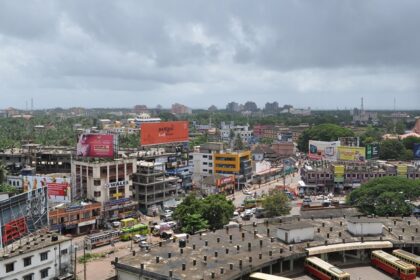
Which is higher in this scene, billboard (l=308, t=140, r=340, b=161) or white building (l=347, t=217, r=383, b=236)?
billboard (l=308, t=140, r=340, b=161)

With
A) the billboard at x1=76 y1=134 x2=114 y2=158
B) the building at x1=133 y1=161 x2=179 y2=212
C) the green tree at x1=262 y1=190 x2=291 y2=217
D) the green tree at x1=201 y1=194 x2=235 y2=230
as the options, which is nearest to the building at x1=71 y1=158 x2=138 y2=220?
the billboard at x1=76 y1=134 x2=114 y2=158

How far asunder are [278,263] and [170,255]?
24.3 ft

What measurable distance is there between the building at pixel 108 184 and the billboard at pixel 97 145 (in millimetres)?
987

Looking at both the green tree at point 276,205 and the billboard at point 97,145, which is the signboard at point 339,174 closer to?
the green tree at point 276,205

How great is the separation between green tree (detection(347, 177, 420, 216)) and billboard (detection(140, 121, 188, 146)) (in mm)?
36343

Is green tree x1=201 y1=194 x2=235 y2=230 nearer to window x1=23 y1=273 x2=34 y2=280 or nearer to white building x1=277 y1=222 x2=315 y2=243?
white building x1=277 y1=222 x2=315 y2=243

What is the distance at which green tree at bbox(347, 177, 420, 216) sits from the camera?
49.5 metres

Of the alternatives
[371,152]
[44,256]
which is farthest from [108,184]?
[371,152]

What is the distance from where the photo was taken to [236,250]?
32406mm

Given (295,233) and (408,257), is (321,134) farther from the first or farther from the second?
(408,257)

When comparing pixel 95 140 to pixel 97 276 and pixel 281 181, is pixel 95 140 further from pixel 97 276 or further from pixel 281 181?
pixel 281 181

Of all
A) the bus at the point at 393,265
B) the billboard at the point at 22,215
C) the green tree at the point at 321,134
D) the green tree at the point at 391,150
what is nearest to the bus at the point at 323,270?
the bus at the point at 393,265

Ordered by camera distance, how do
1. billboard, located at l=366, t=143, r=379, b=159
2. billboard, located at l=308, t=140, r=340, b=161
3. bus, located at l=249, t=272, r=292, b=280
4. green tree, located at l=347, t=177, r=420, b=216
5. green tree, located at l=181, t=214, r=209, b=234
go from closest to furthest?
bus, located at l=249, t=272, r=292, b=280, green tree, located at l=181, t=214, r=209, b=234, green tree, located at l=347, t=177, r=420, b=216, billboard, located at l=366, t=143, r=379, b=159, billboard, located at l=308, t=140, r=340, b=161

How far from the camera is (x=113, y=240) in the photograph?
1849 inches
